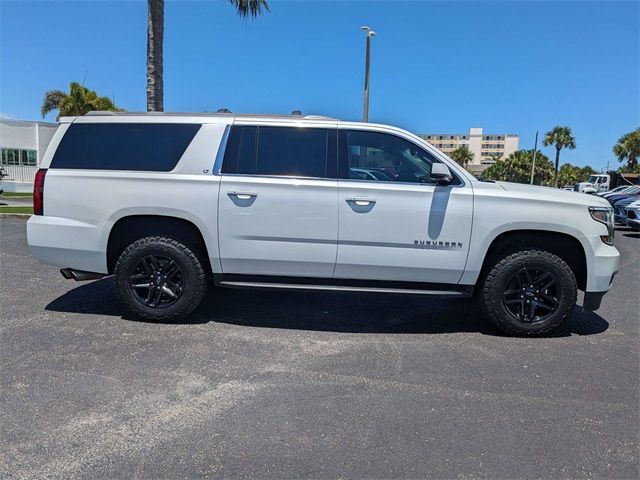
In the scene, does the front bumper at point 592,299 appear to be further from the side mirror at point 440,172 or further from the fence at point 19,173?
the fence at point 19,173

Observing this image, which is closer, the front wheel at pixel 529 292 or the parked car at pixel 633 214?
the front wheel at pixel 529 292

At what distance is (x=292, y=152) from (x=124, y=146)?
1.70 metres

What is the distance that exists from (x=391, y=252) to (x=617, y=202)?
1370cm

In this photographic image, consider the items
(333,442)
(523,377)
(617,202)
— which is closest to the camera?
(333,442)

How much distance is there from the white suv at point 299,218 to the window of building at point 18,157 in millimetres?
36979

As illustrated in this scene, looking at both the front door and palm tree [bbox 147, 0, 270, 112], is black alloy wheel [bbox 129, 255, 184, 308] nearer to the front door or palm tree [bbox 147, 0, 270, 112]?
the front door

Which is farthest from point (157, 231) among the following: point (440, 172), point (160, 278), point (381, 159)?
point (440, 172)

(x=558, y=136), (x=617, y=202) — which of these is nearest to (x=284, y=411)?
(x=617, y=202)

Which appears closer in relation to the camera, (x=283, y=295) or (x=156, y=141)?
(x=156, y=141)

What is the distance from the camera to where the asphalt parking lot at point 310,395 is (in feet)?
8.14

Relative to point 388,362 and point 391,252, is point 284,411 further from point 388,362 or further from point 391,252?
point 391,252

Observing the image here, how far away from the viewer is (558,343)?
4266 mm

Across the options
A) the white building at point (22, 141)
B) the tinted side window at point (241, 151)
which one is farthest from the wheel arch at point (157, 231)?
the white building at point (22, 141)

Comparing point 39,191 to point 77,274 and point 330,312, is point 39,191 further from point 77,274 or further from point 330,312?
point 330,312
